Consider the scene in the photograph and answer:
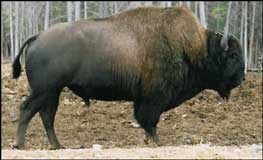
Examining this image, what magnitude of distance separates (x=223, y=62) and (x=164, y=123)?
334cm

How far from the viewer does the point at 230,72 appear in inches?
373

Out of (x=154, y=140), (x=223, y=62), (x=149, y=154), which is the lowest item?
(x=154, y=140)

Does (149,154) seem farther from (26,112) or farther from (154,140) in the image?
(26,112)

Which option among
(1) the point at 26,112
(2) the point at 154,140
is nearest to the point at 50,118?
(1) the point at 26,112

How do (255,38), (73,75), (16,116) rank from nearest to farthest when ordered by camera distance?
(73,75) → (16,116) → (255,38)

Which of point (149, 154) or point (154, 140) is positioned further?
point (154, 140)

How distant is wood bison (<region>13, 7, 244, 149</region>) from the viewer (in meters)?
8.24

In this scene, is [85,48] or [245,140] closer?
[85,48]

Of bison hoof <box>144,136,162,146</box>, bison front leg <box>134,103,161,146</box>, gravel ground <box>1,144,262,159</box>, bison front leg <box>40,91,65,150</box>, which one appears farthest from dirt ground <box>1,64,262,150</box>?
gravel ground <box>1,144,262,159</box>

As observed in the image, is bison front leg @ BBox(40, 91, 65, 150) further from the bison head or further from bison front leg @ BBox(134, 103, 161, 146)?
the bison head

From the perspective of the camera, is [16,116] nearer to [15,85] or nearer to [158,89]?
[15,85]

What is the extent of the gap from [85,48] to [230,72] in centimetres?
257

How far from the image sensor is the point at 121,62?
27.9 ft

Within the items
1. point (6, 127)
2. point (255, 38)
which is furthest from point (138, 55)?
point (255, 38)
